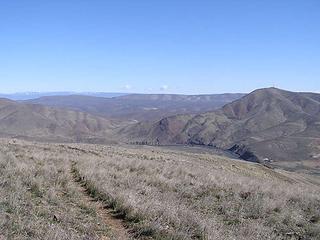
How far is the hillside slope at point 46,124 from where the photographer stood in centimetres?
15216

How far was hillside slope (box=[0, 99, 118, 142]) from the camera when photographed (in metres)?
152

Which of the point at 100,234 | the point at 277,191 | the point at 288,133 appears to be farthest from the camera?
the point at 288,133

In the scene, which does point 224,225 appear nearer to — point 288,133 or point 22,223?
point 22,223

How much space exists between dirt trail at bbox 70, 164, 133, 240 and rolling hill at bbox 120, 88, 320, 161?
93.6 meters

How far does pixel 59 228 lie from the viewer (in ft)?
22.4

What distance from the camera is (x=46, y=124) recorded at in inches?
6516

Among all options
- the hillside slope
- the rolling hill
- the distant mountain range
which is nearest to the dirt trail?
the rolling hill

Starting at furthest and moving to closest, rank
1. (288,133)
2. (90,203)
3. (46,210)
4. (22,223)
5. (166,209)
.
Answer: (288,133)
(90,203)
(166,209)
(46,210)
(22,223)

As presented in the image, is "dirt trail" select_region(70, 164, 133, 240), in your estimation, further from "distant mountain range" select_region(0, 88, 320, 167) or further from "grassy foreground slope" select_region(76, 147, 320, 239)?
"distant mountain range" select_region(0, 88, 320, 167)

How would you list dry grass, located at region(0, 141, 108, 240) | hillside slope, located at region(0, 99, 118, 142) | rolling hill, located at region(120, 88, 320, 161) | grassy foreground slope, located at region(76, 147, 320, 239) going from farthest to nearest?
hillside slope, located at region(0, 99, 118, 142) → rolling hill, located at region(120, 88, 320, 161) → grassy foreground slope, located at region(76, 147, 320, 239) → dry grass, located at region(0, 141, 108, 240)

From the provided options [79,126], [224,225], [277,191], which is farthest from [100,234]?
[79,126]

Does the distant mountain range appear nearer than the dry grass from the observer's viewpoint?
No

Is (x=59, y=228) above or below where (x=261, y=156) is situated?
above

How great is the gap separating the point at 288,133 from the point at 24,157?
13246cm
